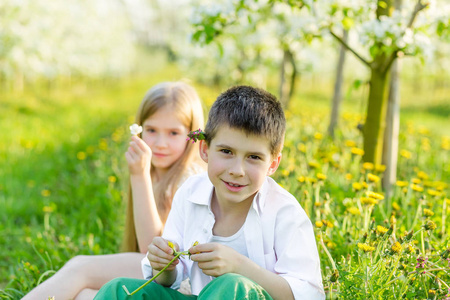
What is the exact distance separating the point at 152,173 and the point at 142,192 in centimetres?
46

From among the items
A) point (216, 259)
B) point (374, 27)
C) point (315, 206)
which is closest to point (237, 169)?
point (216, 259)

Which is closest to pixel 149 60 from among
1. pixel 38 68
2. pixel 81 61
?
pixel 81 61

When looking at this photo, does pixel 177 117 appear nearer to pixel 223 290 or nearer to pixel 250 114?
pixel 250 114

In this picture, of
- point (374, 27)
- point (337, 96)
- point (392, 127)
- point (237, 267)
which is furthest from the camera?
point (337, 96)

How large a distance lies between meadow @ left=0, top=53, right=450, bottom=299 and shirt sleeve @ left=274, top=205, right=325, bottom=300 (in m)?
0.06

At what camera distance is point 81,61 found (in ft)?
49.3

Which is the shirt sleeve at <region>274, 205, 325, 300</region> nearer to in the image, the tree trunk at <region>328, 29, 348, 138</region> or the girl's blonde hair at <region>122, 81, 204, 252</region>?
the girl's blonde hair at <region>122, 81, 204, 252</region>

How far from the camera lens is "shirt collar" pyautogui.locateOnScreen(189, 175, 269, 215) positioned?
1.53 m

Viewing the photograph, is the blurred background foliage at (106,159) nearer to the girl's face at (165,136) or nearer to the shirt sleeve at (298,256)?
the shirt sleeve at (298,256)

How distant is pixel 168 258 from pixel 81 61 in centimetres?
1468

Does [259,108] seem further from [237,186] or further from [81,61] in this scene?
[81,61]

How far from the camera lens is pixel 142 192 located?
205 cm

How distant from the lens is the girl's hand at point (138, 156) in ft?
6.49

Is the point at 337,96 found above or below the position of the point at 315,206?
above
